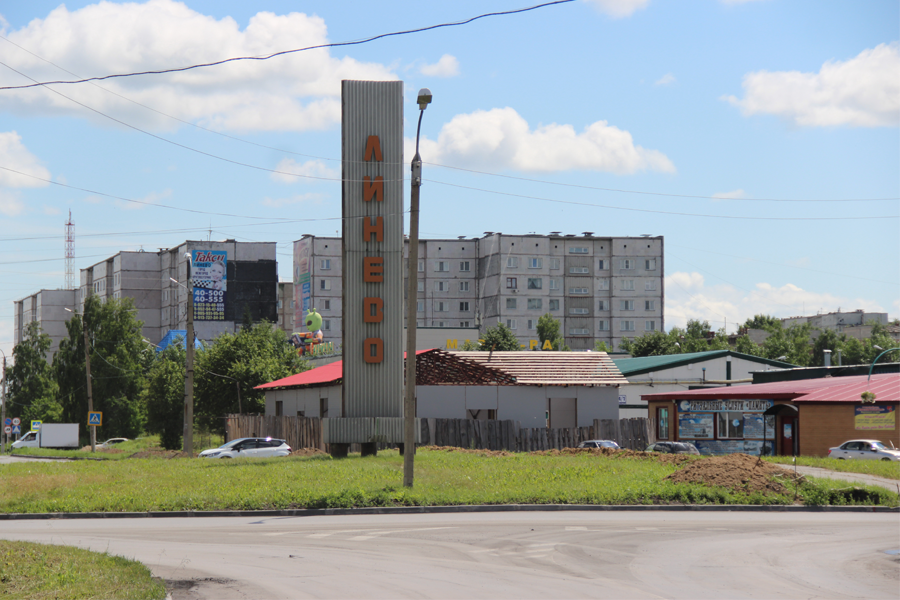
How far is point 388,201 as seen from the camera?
3309cm

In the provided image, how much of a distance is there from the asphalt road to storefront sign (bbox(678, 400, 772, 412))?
977 inches

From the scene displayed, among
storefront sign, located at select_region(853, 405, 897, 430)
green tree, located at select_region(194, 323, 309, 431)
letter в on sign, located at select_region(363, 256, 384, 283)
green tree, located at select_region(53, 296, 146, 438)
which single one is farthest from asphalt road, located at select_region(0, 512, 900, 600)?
green tree, located at select_region(53, 296, 146, 438)

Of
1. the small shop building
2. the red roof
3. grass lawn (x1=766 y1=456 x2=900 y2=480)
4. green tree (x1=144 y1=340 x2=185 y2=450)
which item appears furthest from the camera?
green tree (x1=144 y1=340 x2=185 y2=450)

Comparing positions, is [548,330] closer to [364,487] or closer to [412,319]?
[364,487]

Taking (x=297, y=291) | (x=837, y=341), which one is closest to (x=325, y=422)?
(x=837, y=341)

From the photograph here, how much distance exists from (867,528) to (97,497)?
1736cm

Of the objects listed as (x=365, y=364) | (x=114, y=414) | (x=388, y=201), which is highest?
(x=388, y=201)

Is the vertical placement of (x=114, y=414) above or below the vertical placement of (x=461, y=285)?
below

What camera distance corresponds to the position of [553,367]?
146 ft

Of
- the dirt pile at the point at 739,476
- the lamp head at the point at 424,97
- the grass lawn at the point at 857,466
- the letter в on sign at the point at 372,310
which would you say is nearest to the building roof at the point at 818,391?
the grass lawn at the point at 857,466

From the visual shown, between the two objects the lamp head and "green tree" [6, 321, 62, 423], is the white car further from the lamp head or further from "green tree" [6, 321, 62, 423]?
"green tree" [6, 321, 62, 423]

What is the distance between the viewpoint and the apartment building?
139500 millimetres

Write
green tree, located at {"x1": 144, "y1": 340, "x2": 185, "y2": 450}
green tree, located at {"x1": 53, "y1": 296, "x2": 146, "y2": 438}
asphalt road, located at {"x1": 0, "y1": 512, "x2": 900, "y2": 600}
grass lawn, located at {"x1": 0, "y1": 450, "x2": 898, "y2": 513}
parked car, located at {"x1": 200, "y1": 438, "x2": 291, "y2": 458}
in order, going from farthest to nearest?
1. green tree, located at {"x1": 53, "y1": 296, "x2": 146, "y2": 438}
2. green tree, located at {"x1": 144, "y1": 340, "x2": 185, "y2": 450}
3. parked car, located at {"x1": 200, "y1": 438, "x2": 291, "y2": 458}
4. grass lawn, located at {"x1": 0, "y1": 450, "x2": 898, "y2": 513}
5. asphalt road, located at {"x1": 0, "y1": 512, "x2": 900, "y2": 600}

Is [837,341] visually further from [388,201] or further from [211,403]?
[388,201]
